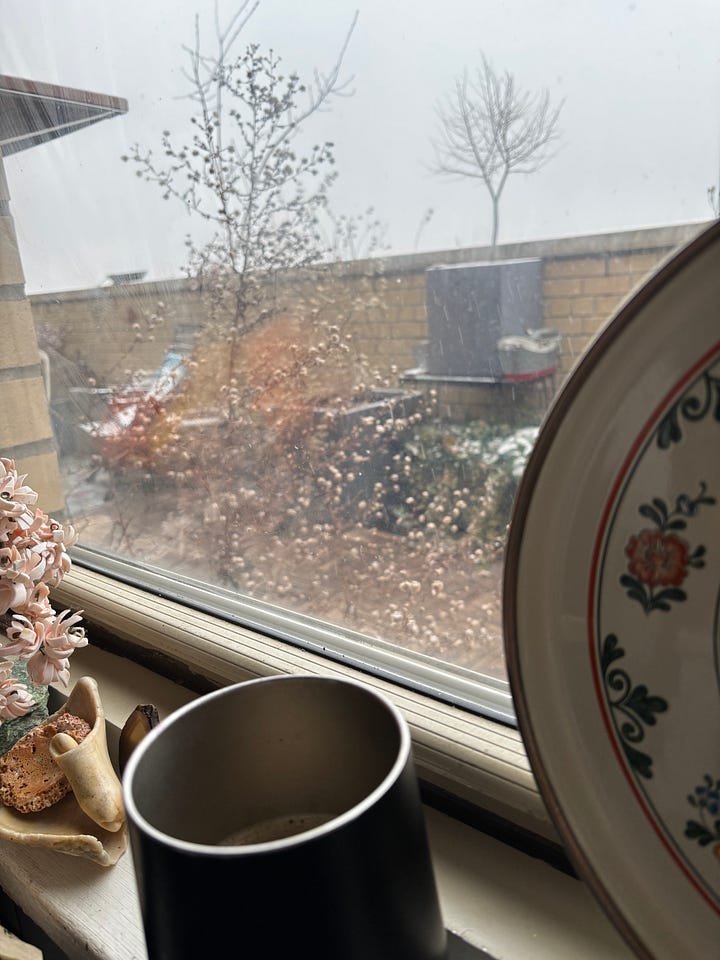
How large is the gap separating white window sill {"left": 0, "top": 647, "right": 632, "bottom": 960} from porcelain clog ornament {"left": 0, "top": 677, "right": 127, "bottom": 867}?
23mm

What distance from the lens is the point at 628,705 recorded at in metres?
0.34

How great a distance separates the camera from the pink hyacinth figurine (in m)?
0.67

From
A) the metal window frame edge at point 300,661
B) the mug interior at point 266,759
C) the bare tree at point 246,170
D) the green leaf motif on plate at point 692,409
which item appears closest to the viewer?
the green leaf motif on plate at point 692,409

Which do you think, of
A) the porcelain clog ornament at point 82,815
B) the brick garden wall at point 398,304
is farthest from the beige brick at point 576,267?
the porcelain clog ornament at point 82,815

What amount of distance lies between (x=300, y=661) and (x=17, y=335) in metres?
0.63

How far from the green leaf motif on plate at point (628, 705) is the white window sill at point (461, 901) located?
Result: 22 cm

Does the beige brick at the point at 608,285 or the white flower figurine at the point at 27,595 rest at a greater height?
the beige brick at the point at 608,285

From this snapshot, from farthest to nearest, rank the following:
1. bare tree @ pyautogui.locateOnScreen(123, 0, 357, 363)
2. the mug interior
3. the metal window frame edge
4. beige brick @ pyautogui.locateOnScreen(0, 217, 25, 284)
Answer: beige brick @ pyautogui.locateOnScreen(0, 217, 25, 284) → bare tree @ pyautogui.locateOnScreen(123, 0, 357, 363) → the metal window frame edge → the mug interior

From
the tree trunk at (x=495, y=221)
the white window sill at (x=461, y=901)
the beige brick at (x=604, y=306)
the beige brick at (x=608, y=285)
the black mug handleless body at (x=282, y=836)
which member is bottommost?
the white window sill at (x=461, y=901)

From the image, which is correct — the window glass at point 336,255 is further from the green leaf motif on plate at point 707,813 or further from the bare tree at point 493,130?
the green leaf motif on plate at point 707,813

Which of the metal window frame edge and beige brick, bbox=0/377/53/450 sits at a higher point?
beige brick, bbox=0/377/53/450

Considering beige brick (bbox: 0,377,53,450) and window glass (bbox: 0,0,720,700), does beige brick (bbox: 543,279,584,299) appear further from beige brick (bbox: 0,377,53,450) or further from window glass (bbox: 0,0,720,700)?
beige brick (bbox: 0,377,53,450)

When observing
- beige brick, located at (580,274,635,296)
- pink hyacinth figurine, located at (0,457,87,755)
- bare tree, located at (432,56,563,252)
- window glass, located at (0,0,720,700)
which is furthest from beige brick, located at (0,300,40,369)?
beige brick, located at (580,274,635,296)

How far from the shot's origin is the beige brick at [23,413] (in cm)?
106
